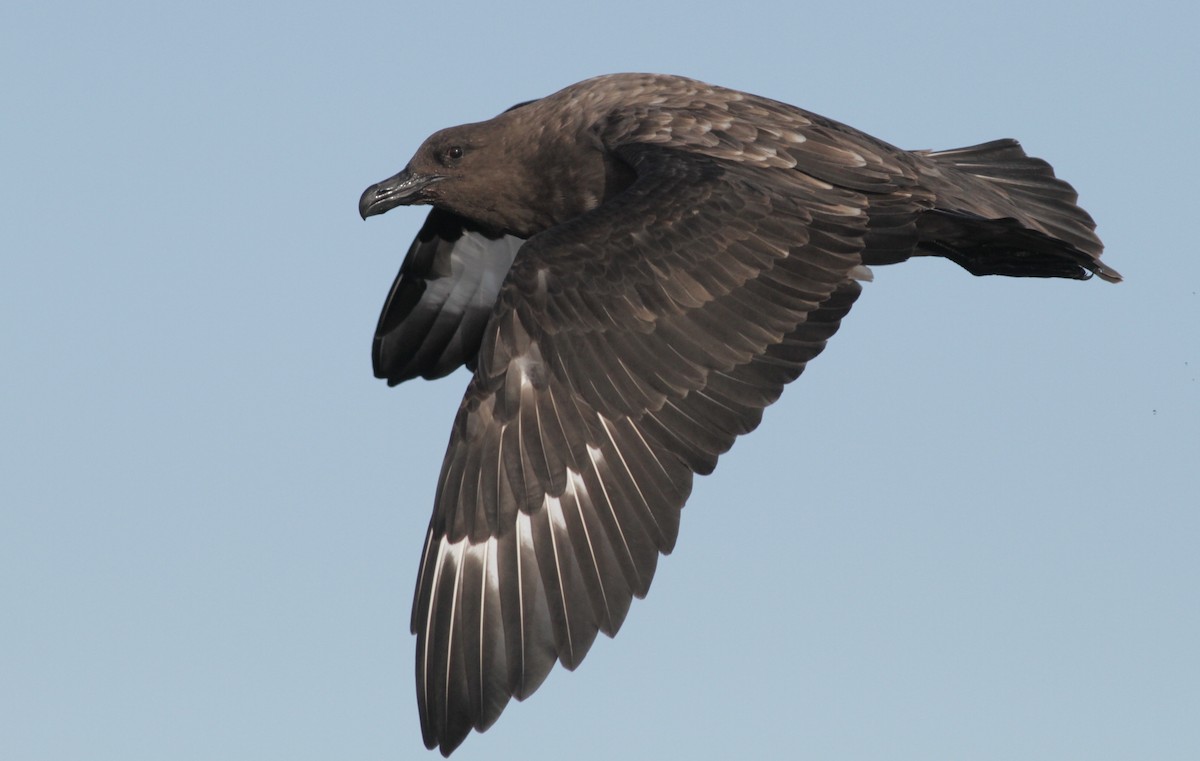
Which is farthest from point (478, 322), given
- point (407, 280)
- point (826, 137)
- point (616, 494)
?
point (616, 494)

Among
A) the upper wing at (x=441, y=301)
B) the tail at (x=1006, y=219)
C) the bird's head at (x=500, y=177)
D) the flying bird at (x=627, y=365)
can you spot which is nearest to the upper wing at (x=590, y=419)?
the flying bird at (x=627, y=365)

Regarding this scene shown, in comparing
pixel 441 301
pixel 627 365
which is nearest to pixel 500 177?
pixel 441 301

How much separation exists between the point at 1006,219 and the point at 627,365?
2009 millimetres

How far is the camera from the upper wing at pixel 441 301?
10656mm

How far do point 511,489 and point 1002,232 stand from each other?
106 inches

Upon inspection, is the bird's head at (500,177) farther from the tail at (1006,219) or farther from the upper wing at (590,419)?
the tail at (1006,219)

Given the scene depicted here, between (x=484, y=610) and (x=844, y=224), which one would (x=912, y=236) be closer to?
(x=844, y=224)

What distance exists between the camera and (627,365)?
7.51 metres

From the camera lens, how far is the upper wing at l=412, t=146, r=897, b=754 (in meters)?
7.24

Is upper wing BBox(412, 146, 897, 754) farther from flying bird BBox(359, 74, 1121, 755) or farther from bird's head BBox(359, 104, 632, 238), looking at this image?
bird's head BBox(359, 104, 632, 238)

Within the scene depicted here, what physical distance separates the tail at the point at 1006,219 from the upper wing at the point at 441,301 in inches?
102

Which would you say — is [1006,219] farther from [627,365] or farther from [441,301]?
[441,301]

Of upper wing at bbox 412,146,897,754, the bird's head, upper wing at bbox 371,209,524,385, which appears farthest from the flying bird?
upper wing at bbox 371,209,524,385

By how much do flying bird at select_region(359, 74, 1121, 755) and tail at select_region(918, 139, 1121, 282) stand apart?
0.03m
